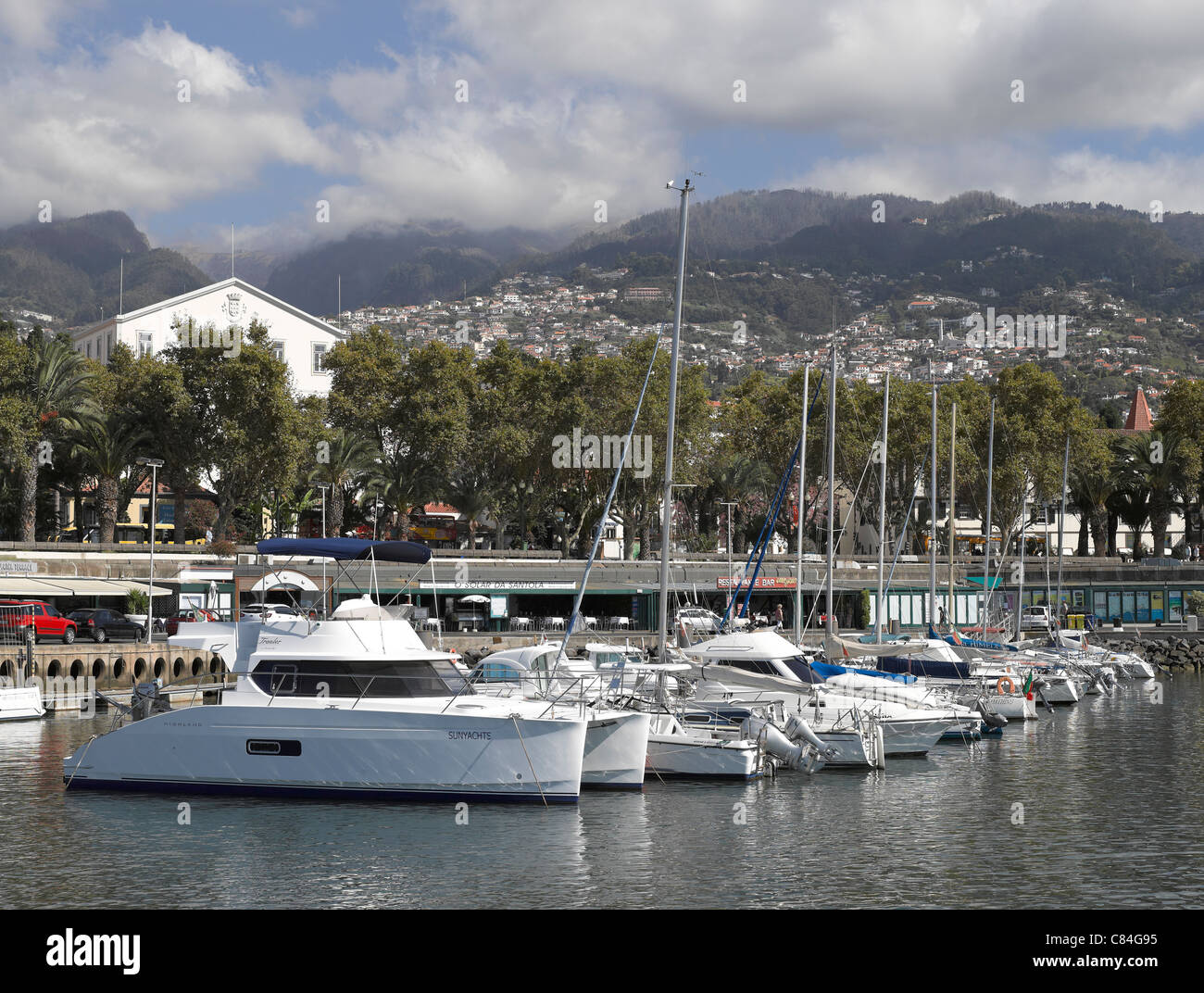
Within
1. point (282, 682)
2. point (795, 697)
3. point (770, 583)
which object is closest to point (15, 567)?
point (770, 583)

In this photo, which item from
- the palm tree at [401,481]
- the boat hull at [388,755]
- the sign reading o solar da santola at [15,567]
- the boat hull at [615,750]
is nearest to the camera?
the boat hull at [388,755]

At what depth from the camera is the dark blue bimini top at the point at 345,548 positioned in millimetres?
24750

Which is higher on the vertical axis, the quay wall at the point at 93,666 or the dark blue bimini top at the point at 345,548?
the dark blue bimini top at the point at 345,548

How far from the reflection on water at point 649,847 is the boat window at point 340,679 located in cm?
199

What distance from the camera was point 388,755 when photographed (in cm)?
2181

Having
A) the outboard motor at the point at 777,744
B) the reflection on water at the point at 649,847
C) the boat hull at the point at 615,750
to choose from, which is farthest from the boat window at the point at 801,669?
the boat hull at the point at 615,750

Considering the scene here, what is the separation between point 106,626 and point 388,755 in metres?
29.1

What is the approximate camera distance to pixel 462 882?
1739 centimetres

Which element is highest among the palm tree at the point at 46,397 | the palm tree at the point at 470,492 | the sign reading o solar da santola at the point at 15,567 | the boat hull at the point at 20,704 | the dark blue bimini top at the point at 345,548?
the palm tree at the point at 46,397

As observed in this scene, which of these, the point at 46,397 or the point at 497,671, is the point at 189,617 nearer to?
the point at 497,671

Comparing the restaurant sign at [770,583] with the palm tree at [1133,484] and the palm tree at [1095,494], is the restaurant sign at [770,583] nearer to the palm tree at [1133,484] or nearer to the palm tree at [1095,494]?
the palm tree at [1095,494]

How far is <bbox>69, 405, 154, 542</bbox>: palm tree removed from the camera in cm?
6512

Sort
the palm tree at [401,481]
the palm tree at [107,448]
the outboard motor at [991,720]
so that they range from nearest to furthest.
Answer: the outboard motor at [991,720] < the palm tree at [107,448] < the palm tree at [401,481]
